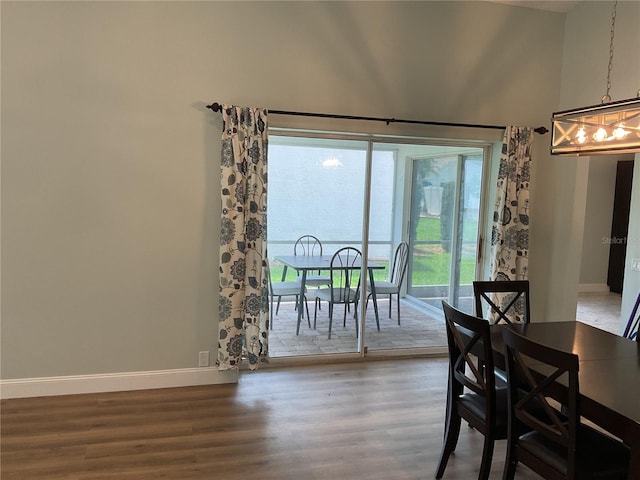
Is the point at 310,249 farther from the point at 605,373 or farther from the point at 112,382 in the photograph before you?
the point at 605,373

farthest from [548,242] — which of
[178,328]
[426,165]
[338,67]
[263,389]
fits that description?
[178,328]

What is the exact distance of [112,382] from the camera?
3.75 m

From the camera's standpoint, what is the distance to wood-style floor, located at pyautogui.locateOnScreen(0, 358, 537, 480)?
8.95 feet

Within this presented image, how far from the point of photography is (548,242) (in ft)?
15.8

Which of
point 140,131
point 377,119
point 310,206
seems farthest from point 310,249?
point 140,131

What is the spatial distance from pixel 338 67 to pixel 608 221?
654cm

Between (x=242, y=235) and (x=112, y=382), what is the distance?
149cm

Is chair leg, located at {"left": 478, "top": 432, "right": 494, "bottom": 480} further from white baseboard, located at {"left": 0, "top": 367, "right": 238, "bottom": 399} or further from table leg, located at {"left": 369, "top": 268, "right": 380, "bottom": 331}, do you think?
table leg, located at {"left": 369, "top": 268, "right": 380, "bottom": 331}

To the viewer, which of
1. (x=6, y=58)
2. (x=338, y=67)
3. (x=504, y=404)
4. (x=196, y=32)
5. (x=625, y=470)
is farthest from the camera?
(x=338, y=67)

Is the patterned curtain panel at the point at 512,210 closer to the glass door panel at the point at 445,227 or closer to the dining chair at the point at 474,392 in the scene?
the glass door panel at the point at 445,227

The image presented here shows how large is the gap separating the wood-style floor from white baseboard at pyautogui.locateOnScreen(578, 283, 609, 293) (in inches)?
223

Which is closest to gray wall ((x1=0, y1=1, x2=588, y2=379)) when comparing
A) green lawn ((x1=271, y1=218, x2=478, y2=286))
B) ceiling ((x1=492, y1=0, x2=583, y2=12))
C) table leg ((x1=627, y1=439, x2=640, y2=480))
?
ceiling ((x1=492, y1=0, x2=583, y2=12))

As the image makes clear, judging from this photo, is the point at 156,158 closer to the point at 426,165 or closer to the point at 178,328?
the point at 178,328

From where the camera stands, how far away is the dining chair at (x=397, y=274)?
191 inches
